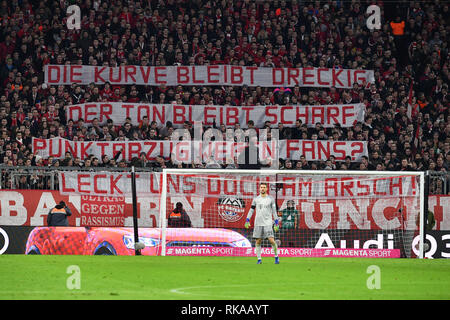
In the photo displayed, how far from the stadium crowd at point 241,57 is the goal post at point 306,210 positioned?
1.72m

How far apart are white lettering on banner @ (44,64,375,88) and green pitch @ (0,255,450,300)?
10.2 meters

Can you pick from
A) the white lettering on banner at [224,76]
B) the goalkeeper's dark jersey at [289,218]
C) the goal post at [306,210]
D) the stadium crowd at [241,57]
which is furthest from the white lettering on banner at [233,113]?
the goalkeeper's dark jersey at [289,218]

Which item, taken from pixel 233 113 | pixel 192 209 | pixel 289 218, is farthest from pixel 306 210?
pixel 233 113

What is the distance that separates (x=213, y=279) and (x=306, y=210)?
859 centimetres

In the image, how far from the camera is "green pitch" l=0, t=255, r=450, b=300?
1079 centimetres

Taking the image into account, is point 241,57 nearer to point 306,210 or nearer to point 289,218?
point 306,210

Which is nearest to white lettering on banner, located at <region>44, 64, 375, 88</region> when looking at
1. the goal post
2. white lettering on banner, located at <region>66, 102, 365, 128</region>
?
white lettering on banner, located at <region>66, 102, 365, 128</region>

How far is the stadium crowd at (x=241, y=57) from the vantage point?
24.5m

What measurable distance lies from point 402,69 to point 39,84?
13042mm

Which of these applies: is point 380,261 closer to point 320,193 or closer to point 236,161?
point 320,193

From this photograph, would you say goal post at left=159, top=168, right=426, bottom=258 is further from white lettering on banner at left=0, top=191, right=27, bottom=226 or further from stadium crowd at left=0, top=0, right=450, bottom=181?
white lettering on banner at left=0, top=191, right=27, bottom=226

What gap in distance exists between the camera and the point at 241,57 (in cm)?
2733

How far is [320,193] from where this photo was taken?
21.6 m

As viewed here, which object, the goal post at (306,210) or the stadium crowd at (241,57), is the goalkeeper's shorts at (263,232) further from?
the stadium crowd at (241,57)
